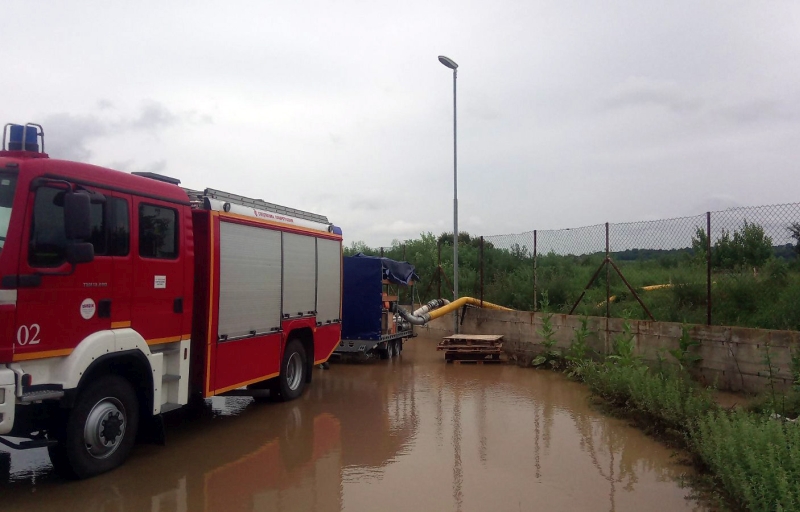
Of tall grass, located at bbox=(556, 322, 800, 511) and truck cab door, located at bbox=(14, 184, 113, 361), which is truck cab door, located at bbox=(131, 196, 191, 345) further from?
tall grass, located at bbox=(556, 322, 800, 511)

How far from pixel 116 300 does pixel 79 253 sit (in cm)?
87

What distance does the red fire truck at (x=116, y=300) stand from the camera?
18.2 feet

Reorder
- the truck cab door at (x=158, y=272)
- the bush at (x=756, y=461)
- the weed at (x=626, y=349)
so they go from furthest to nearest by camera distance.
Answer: the weed at (x=626, y=349) → the truck cab door at (x=158, y=272) → the bush at (x=756, y=461)

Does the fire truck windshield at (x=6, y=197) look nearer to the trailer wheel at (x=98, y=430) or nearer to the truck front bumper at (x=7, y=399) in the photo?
the truck front bumper at (x=7, y=399)

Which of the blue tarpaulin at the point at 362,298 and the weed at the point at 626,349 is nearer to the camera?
the weed at the point at 626,349

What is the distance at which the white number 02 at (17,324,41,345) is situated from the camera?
5.37 metres

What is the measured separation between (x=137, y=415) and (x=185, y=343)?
1036mm

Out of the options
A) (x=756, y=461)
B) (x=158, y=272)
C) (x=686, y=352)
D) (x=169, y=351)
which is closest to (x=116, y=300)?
(x=158, y=272)

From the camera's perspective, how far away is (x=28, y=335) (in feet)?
17.9

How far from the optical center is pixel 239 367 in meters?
8.49

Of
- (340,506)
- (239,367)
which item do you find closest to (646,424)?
(340,506)

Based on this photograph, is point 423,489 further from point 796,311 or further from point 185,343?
point 796,311

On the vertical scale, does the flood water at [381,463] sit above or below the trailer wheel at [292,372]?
below

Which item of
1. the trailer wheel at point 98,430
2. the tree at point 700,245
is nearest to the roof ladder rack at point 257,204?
the trailer wheel at point 98,430
